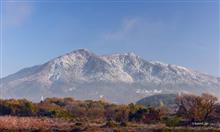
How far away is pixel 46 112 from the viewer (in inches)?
2596

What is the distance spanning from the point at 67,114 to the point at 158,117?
1345cm

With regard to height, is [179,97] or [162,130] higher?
[179,97]

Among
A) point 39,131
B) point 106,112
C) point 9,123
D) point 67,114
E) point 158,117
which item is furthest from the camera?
point 106,112

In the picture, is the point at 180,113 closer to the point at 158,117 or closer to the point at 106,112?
the point at 158,117

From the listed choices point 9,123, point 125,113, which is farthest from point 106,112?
point 9,123

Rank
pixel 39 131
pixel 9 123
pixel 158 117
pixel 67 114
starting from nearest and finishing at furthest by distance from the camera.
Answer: pixel 39 131
pixel 9 123
pixel 158 117
pixel 67 114

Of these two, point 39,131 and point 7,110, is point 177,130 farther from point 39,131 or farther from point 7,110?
point 7,110

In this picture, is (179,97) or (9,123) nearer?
(9,123)

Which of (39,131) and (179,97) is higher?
(179,97)

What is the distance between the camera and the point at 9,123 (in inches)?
1783

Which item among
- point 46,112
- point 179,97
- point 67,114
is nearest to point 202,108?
point 179,97

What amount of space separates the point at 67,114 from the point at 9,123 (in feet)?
58.3

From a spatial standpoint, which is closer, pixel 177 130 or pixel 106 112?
pixel 177 130

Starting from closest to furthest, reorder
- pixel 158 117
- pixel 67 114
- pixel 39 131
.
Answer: pixel 39 131 < pixel 158 117 < pixel 67 114
